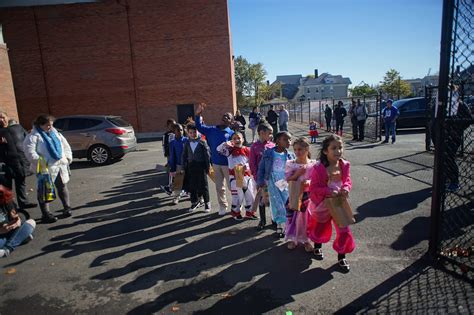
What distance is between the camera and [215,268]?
12.8ft

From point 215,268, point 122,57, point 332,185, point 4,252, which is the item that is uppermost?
point 122,57

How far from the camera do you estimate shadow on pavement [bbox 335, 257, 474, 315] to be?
2.93 m

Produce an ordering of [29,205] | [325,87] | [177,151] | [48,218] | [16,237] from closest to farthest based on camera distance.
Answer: [16,237], [48,218], [177,151], [29,205], [325,87]

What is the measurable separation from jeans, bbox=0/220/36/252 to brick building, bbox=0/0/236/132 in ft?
59.8

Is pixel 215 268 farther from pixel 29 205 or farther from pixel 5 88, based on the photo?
pixel 5 88

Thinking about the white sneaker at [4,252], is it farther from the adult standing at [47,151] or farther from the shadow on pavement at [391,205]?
the shadow on pavement at [391,205]

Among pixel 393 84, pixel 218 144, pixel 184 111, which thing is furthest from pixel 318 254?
pixel 393 84

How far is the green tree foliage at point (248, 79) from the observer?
234 feet

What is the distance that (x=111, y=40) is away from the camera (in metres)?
21.8

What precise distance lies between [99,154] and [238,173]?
8060 millimetres

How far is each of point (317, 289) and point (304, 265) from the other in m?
0.52

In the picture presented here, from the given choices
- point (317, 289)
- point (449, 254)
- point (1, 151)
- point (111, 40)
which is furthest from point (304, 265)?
point (111, 40)

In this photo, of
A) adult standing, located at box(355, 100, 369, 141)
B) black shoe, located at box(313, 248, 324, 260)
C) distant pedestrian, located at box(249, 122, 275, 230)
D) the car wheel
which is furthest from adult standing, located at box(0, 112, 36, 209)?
adult standing, located at box(355, 100, 369, 141)

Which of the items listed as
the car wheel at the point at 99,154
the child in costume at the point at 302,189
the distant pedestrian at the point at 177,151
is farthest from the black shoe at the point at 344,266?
the car wheel at the point at 99,154
